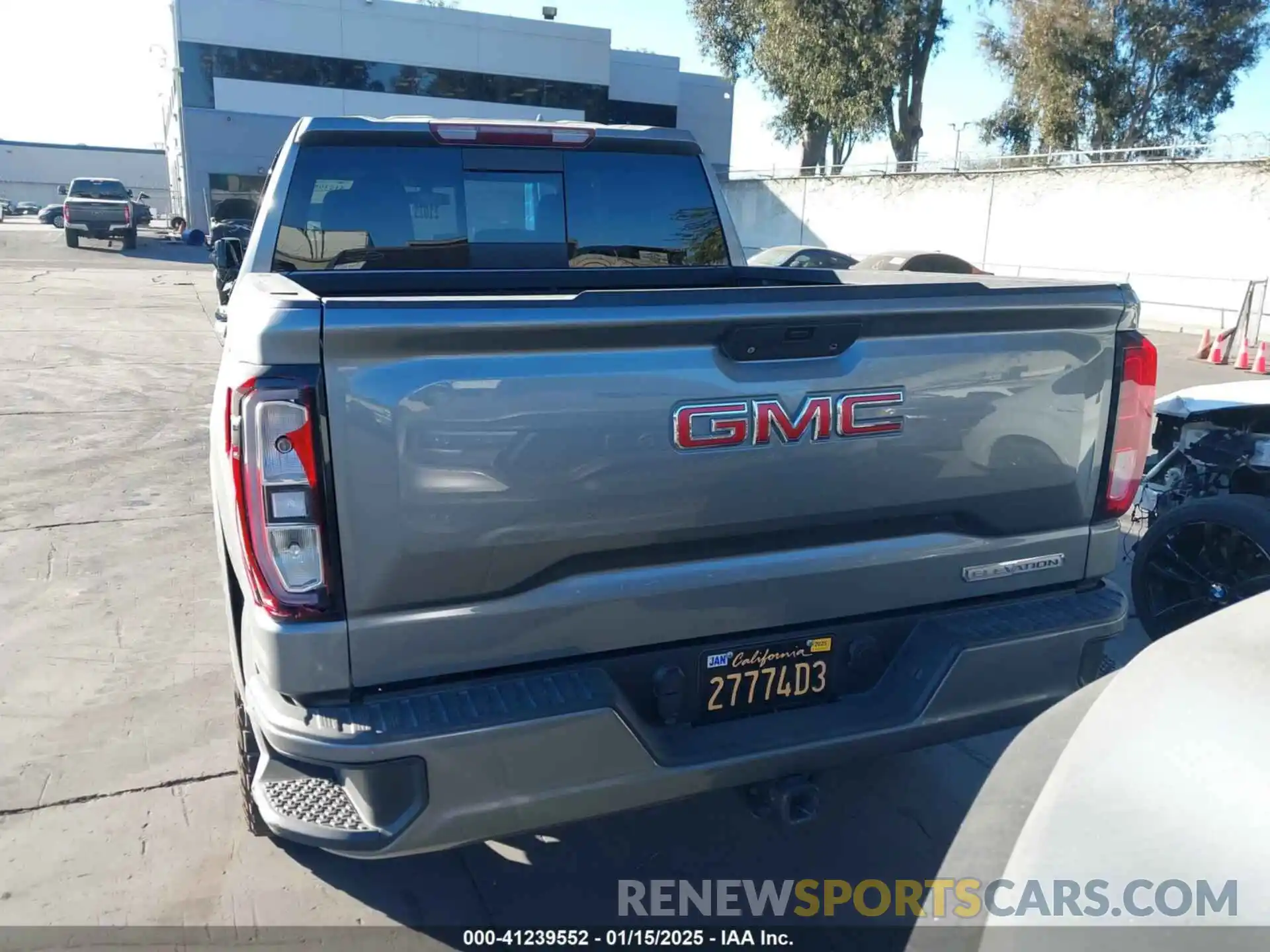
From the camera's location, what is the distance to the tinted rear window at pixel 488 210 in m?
4.05

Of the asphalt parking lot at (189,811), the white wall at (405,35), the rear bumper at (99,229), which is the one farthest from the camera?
the white wall at (405,35)

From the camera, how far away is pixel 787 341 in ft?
8.02

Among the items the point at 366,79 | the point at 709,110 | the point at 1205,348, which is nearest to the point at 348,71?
the point at 366,79

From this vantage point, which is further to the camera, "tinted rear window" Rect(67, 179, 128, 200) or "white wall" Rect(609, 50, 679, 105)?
"white wall" Rect(609, 50, 679, 105)

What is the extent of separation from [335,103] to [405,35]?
162 inches

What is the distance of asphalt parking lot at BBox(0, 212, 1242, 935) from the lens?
9.91ft

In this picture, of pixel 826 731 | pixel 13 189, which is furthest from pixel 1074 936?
pixel 13 189

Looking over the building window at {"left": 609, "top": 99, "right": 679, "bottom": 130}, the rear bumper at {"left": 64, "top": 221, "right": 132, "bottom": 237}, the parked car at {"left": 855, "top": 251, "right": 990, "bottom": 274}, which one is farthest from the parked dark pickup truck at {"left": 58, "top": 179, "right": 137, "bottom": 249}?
the parked car at {"left": 855, "top": 251, "right": 990, "bottom": 274}

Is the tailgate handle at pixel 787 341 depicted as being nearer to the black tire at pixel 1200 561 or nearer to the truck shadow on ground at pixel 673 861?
the truck shadow on ground at pixel 673 861

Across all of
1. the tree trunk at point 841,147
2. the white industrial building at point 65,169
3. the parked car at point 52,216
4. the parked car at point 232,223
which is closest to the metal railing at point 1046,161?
the tree trunk at point 841,147

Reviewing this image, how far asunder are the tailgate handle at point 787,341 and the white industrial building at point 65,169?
3828 inches

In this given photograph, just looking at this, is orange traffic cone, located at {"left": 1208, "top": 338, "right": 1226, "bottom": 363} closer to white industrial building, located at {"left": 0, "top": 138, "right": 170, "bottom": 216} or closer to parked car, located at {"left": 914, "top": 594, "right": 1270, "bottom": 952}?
parked car, located at {"left": 914, "top": 594, "right": 1270, "bottom": 952}

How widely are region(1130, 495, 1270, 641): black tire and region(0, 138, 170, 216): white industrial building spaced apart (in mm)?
96403
